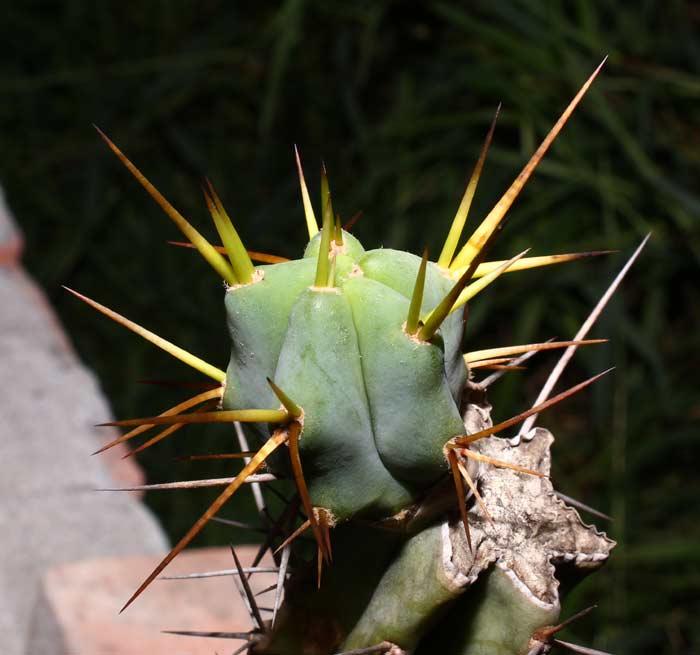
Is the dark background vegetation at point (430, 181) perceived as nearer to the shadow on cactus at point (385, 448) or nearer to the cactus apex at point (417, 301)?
the shadow on cactus at point (385, 448)

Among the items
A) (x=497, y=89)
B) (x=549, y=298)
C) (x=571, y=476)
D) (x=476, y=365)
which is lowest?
(x=571, y=476)

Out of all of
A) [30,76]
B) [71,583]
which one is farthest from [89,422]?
[30,76]

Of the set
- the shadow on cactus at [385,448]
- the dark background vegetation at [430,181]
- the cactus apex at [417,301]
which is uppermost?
the cactus apex at [417,301]

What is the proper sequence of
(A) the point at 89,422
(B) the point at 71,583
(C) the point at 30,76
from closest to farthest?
(B) the point at 71,583 → (A) the point at 89,422 → (C) the point at 30,76

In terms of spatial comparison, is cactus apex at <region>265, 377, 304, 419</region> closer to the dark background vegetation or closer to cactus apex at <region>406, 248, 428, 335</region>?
cactus apex at <region>406, 248, 428, 335</region>

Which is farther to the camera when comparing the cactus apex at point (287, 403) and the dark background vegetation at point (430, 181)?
the dark background vegetation at point (430, 181)

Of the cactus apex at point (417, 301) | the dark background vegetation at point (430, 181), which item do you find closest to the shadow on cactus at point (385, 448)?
the cactus apex at point (417, 301)

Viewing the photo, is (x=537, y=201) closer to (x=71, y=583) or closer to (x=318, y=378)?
(x=71, y=583)

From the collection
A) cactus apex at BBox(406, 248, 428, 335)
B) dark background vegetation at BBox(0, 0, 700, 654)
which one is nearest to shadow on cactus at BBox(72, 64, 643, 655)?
cactus apex at BBox(406, 248, 428, 335)
